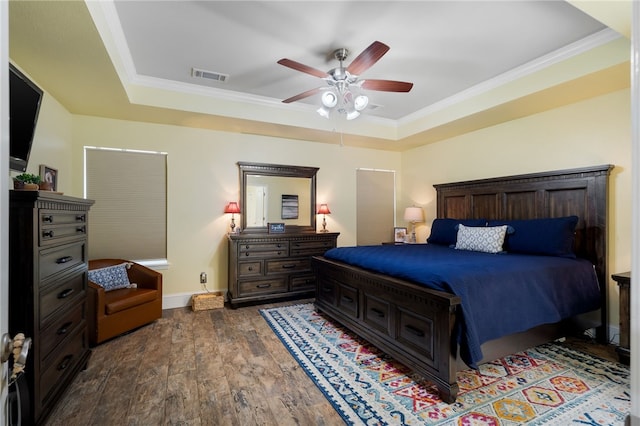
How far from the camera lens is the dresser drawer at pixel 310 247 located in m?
4.57

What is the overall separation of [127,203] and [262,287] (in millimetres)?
2087

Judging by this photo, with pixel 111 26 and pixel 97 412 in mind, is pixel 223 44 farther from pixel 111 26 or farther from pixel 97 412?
pixel 97 412

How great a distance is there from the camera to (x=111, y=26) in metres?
2.49

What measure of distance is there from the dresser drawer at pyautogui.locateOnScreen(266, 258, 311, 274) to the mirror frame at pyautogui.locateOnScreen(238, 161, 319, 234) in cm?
54

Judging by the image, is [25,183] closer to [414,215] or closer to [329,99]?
[329,99]

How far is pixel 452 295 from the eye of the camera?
2092mm

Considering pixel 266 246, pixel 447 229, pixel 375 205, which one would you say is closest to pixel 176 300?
pixel 266 246

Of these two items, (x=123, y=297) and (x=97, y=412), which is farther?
(x=123, y=297)

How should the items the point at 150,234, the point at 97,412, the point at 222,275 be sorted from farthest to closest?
the point at 222,275 → the point at 150,234 → the point at 97,412

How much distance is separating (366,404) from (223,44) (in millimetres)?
3194

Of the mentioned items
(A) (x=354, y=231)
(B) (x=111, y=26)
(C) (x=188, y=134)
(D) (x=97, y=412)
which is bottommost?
(D) (x=97, y=412)

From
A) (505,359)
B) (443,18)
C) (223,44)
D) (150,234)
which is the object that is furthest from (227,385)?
(443,18)

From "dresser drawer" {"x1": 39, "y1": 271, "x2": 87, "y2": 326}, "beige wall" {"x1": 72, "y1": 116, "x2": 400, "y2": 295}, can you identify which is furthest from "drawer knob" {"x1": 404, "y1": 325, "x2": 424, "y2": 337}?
"beige wall" {"x1": 72, "y1": 116, "x2": 400, "y2": 295}

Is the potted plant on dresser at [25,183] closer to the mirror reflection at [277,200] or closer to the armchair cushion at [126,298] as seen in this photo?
the armchair cushion at [126,298]
